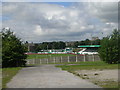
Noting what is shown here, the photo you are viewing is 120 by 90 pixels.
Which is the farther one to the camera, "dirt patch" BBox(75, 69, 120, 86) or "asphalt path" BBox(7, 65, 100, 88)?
"dirt patch" BBox(75, 69, 120, 86)

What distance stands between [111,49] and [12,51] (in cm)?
1500

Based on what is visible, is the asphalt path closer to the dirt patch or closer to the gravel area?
the dirt patch

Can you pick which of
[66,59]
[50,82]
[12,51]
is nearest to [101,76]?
[50,82]

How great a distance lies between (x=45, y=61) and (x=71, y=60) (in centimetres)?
613

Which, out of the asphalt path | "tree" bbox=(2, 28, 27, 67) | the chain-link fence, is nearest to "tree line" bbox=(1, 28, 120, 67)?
"tree" bbox=(2, 28, 27, 67)

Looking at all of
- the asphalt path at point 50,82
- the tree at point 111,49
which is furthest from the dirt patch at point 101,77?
the tree at point 111,49

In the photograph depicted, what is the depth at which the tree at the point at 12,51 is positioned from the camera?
3114cm

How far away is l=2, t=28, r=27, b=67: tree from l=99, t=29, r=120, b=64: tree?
12408 millimetres

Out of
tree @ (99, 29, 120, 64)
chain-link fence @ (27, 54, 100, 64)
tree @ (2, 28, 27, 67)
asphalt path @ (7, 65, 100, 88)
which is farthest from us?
chain-link fence @ (27, 54, 100, 64)

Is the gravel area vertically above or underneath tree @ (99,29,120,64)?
underneath

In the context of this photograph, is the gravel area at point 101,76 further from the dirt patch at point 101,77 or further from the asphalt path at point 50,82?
the asphalt path at point 50,82

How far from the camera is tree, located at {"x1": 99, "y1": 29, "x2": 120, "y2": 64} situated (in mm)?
36219

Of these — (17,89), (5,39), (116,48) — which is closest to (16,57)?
(5,39)

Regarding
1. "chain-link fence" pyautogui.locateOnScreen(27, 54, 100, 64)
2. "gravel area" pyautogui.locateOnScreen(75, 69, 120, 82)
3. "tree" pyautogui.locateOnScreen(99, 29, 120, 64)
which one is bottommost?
"chain-link fence" pyautogui.locateOnScreen(27, 54, 100, 64)
